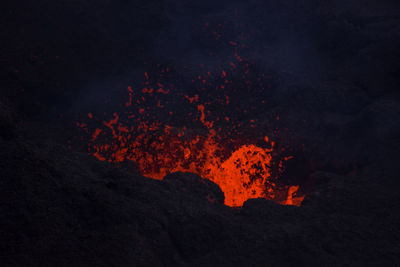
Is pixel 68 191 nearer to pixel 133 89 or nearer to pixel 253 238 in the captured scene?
pixel 253 238

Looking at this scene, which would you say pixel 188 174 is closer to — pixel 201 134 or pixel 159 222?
pixel 159 222

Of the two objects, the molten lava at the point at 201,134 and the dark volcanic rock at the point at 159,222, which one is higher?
the molten lava at the point at 201,134

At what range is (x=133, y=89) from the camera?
412 centimetres

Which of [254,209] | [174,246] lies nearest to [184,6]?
[254,209]

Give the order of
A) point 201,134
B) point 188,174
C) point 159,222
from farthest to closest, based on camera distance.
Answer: point 201,134, point 188,174, point 159,222

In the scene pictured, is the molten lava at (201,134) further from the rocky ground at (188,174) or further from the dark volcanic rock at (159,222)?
the dark volcanic rock at (159,222)

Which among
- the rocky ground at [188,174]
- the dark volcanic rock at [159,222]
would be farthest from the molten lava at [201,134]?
the dark volcanic rock at [159,222]

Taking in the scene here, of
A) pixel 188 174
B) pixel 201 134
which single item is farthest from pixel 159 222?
pixel 201 134

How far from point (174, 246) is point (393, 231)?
4.73ft

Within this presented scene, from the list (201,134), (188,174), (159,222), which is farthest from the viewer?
(201,134)

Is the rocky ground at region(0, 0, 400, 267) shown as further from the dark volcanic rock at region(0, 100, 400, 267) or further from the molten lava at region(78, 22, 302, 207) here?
the molten lava at region(78, 22, 302, 207)

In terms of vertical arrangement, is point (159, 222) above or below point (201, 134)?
below

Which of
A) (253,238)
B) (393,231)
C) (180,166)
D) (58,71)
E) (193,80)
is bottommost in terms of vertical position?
(253,238)

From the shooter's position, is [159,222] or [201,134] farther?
[201,134]
